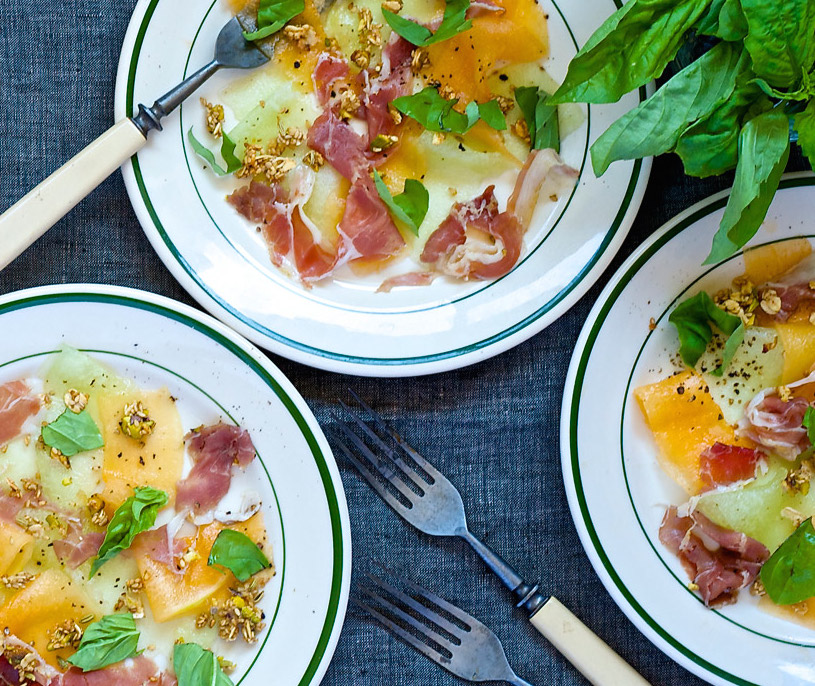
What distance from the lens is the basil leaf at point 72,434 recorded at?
1.31 m

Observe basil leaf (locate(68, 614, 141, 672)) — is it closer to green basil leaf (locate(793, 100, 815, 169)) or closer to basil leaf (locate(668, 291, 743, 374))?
basil leaf (locate(668, 291, 743, 374))

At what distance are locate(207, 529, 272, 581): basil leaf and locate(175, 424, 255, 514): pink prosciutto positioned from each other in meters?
0.06

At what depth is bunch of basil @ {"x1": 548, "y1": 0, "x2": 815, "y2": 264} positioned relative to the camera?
3.46 ft

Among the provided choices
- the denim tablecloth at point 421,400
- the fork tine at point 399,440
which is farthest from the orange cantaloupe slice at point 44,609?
the fork tine at point 399,440

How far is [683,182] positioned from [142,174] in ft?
2.85

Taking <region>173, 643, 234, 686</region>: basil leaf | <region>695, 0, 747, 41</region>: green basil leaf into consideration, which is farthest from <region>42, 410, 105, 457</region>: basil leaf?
<region>695, 0, 747, 41</region>: green basil leaf

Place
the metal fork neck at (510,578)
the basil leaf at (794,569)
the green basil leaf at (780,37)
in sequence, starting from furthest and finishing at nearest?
the metal fork neck at (510,578)
the basil leaf at (794,569)
the green basil leaf at (780,37)

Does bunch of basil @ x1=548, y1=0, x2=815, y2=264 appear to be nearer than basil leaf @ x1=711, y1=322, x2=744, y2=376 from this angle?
Yes

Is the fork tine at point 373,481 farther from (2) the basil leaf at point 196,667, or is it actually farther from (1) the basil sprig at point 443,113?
(1) the basil sprig at point 443,113

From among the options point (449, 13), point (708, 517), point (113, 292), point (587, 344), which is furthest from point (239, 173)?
point (708, 517)

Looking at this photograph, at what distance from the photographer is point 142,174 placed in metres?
1.31

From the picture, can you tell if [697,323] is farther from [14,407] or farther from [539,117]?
[14,407]

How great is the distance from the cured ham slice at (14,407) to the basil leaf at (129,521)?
0.21 meters

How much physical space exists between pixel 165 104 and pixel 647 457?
942 mm
